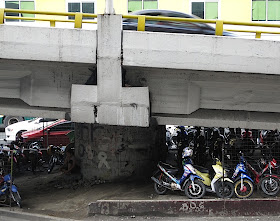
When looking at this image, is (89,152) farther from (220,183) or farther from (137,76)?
(220,183)

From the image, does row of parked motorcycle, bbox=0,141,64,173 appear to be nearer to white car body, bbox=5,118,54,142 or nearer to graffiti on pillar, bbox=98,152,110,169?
graffiti on pillar, bbox=98,152,110,169

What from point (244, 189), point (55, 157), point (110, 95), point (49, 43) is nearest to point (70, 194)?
point (55, 157)

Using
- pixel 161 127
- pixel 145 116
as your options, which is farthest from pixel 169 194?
pixel 161 127

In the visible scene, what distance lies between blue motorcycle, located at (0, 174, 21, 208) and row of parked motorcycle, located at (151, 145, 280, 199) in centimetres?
357

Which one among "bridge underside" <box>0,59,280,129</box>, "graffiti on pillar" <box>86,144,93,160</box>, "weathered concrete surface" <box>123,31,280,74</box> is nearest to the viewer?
"weathered concrete surface" <box>123,31,280,74</box>

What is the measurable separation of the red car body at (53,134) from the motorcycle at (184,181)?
28.9ft

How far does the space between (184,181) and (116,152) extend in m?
2.44

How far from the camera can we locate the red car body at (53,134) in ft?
58.3

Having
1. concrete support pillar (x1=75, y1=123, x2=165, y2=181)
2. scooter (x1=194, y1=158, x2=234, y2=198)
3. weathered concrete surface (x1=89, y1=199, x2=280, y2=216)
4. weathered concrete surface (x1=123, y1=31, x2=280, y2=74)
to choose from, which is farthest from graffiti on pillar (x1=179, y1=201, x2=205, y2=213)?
weathered concrete surface (x1=123, y1=31, x2=280, y2=74)

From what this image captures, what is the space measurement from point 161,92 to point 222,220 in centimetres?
315

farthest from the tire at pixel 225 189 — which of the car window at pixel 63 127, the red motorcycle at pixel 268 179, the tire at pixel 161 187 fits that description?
the car window at pixel 63 127

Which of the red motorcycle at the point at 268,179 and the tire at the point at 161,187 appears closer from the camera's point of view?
the red motorcycle at the point at 268,179

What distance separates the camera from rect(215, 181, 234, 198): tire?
9000 mm

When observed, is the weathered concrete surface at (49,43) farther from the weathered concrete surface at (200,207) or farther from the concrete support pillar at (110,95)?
the weathered concrete surface at (200,207)
